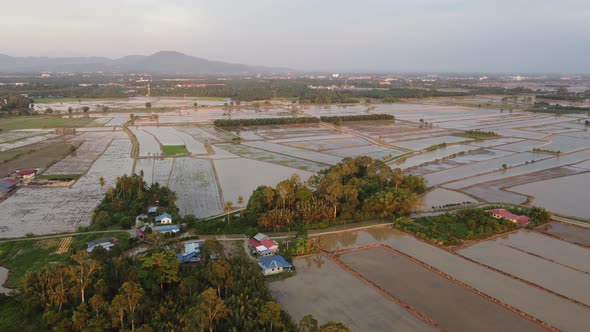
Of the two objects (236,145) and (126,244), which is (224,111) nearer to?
(236,145)

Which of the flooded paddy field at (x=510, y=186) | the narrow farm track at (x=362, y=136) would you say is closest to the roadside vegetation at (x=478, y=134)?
the narrow farm track at (x=362, y=136)

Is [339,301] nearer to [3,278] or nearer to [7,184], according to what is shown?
[3,278]

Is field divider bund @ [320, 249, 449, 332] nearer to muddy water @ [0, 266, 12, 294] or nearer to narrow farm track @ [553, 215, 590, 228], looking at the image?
muddy water @ [0, 266, 12, 294]

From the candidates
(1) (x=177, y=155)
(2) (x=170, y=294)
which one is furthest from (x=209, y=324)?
(1) (x=177, y=155)

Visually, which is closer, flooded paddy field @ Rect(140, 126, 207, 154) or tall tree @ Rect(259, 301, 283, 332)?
tall tree @ Rect(259, 301, 283, 332)

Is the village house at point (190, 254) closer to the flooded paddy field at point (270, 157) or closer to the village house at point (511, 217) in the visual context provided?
the flooded paddy field at point (270, 157)

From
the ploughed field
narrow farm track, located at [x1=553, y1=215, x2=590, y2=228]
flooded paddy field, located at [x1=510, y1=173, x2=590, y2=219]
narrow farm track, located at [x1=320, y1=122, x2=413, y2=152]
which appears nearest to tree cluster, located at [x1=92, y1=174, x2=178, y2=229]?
the ploughed field
